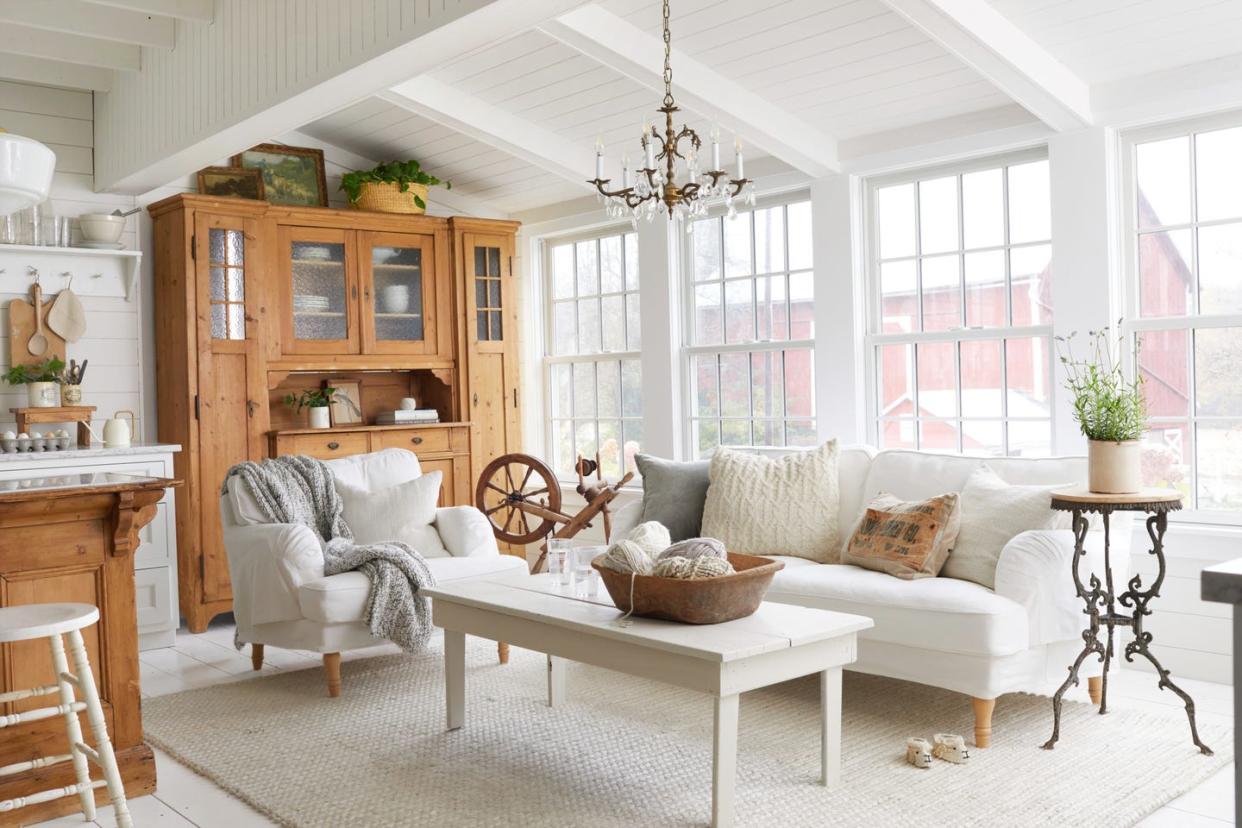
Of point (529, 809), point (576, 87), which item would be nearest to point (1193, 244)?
point (576, 87)

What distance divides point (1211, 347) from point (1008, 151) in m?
1.18

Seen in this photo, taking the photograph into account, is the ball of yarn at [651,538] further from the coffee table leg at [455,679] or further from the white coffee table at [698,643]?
the coffee table leg at [455,679]

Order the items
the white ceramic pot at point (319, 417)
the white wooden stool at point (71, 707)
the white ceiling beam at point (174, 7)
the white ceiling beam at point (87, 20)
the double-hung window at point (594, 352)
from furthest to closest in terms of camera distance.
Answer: the double-hung window at point (594, 352) → the white ceramic pot at point (319, 417) → the white ceiling beam at point (87, 20) → the white ceiling beam at point (174, 7) → the white wooden stool at point (71, 707)

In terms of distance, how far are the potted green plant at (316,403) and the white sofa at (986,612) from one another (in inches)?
120

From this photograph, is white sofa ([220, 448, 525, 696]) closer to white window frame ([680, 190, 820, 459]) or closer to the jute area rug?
the jute area rug

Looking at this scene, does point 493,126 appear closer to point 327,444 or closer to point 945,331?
point 327,444

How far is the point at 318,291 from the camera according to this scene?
19.9 feet

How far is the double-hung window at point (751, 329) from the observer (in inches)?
220

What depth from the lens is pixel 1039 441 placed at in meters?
4.74

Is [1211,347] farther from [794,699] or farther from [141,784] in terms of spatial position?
[141,784]

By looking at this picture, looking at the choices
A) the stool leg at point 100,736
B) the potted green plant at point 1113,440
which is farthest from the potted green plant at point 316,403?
the potted green plant at point 1113,440

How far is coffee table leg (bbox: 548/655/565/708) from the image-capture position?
393 cm

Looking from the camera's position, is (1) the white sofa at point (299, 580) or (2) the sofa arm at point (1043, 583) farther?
(1) the white sofa at point (299, 580)

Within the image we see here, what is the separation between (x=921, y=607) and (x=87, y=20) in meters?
4.00
